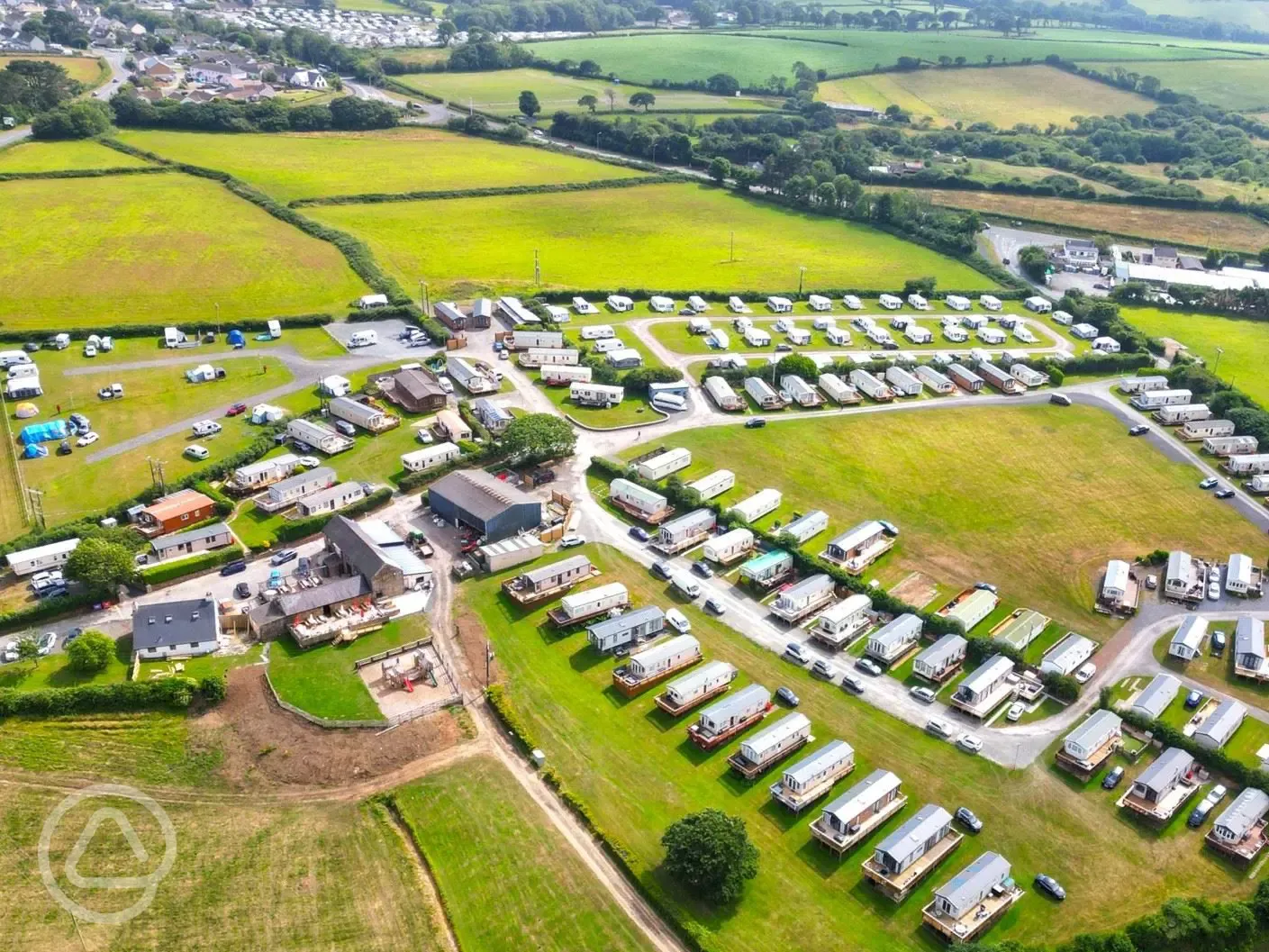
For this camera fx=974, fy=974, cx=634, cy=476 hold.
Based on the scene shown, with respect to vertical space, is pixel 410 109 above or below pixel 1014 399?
above

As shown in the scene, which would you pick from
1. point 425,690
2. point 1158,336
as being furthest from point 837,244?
point 425,690

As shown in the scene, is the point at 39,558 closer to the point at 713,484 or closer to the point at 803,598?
the point at 713,484

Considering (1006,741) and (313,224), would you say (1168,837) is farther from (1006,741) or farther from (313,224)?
(313,224)

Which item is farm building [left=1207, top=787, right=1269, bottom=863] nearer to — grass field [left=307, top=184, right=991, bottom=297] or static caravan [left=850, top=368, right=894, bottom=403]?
static caravan [left=850, top=368, right=894, bottom=403]

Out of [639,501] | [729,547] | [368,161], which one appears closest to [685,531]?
[729,547]

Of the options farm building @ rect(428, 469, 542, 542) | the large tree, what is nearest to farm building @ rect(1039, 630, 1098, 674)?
the large tree
